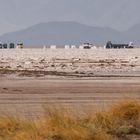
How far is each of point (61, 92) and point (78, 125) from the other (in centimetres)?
1254

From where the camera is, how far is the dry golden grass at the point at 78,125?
445 inches

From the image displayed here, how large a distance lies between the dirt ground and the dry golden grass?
2921 mm

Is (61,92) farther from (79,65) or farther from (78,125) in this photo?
(79,65)

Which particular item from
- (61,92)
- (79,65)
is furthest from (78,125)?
(79,65)

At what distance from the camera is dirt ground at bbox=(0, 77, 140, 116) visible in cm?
1831

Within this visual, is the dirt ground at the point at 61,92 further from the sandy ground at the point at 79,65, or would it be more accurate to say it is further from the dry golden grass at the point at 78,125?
the sandy ground at the point at 79,65

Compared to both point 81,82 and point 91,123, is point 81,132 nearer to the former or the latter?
point 91,123

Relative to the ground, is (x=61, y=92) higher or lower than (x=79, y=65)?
higher

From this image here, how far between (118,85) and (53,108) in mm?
14548

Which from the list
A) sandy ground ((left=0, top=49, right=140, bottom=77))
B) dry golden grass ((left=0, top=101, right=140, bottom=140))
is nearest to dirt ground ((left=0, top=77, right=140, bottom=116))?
dry golden grass ((left=0, top=101, right=140, bottom=140))

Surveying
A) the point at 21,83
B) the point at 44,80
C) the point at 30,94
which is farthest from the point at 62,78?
the point at 30,94

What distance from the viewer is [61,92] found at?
2445 cm

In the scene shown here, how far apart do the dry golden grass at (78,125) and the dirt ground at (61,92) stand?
292cm

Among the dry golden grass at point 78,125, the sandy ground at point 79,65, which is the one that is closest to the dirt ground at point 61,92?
the dry golden grass at point 78,125
